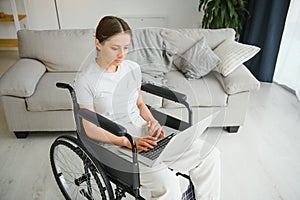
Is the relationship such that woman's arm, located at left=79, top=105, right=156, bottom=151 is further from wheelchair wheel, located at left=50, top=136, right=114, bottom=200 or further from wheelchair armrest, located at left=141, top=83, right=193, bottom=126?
wheelchair armrest, located at left=141, top=83, right=193, bottom=126

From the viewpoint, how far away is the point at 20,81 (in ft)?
6.16

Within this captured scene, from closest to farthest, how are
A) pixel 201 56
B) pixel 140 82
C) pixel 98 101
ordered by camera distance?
1. pixel 98 101
2. pixel 140 82
3. pixel 201 56

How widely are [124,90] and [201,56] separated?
1011mm

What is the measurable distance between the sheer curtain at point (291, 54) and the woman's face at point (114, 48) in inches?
85.3

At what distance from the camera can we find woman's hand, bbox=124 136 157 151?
1.20 m

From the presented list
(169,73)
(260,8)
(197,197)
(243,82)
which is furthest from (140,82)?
(260,8)

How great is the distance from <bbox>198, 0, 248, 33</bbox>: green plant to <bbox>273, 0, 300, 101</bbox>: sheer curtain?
0.46 metres

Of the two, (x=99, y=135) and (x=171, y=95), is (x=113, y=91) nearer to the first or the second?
(x=99, y=135)

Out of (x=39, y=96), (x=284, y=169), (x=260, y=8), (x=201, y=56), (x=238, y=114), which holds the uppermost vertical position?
(x=260, y=8)

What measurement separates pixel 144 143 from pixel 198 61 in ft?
3.59

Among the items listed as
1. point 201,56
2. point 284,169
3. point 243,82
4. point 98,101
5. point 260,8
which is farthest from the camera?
point 260,8

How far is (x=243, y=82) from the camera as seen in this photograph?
1991 millimetres

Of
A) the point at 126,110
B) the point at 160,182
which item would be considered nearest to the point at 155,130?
the point at 126,110

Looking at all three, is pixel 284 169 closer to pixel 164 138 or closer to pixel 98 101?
pixel 164 138
